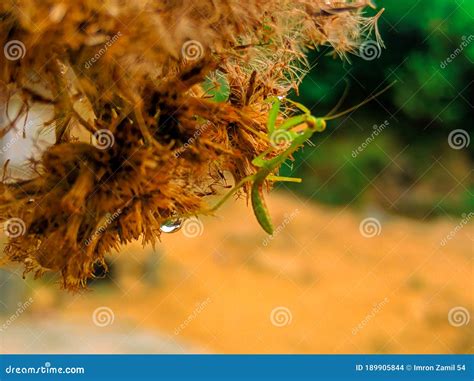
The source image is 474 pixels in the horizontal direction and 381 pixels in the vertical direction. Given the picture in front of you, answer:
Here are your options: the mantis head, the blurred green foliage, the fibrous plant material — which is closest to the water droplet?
the fibrous plant material

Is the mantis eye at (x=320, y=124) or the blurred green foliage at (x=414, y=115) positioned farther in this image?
the blurred green foliage at (x=414, y=115)

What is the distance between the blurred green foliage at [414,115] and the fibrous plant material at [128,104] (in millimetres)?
3100

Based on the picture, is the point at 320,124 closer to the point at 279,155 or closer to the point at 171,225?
the point at 279,155

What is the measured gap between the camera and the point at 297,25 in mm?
1016

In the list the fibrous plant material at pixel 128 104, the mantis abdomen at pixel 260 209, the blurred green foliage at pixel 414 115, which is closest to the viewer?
the fibrous plant material at pixel 128 104

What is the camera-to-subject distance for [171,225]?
3.50 ft

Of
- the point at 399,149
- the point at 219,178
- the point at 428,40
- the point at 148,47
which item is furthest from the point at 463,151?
the point at 148,47

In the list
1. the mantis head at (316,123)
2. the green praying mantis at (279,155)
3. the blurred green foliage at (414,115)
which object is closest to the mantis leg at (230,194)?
the green praying mantis at (279,155)

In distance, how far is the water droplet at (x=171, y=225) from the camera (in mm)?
1035

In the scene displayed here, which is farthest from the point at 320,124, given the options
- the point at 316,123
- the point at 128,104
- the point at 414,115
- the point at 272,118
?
the point at 414,115

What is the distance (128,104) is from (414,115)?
13.2 feet

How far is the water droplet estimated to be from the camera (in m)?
1.04

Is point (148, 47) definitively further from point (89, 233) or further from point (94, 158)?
point (89, 233)

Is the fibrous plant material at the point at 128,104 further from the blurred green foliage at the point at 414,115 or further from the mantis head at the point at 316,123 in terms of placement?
the blurred green foliage at the point at 414,115
